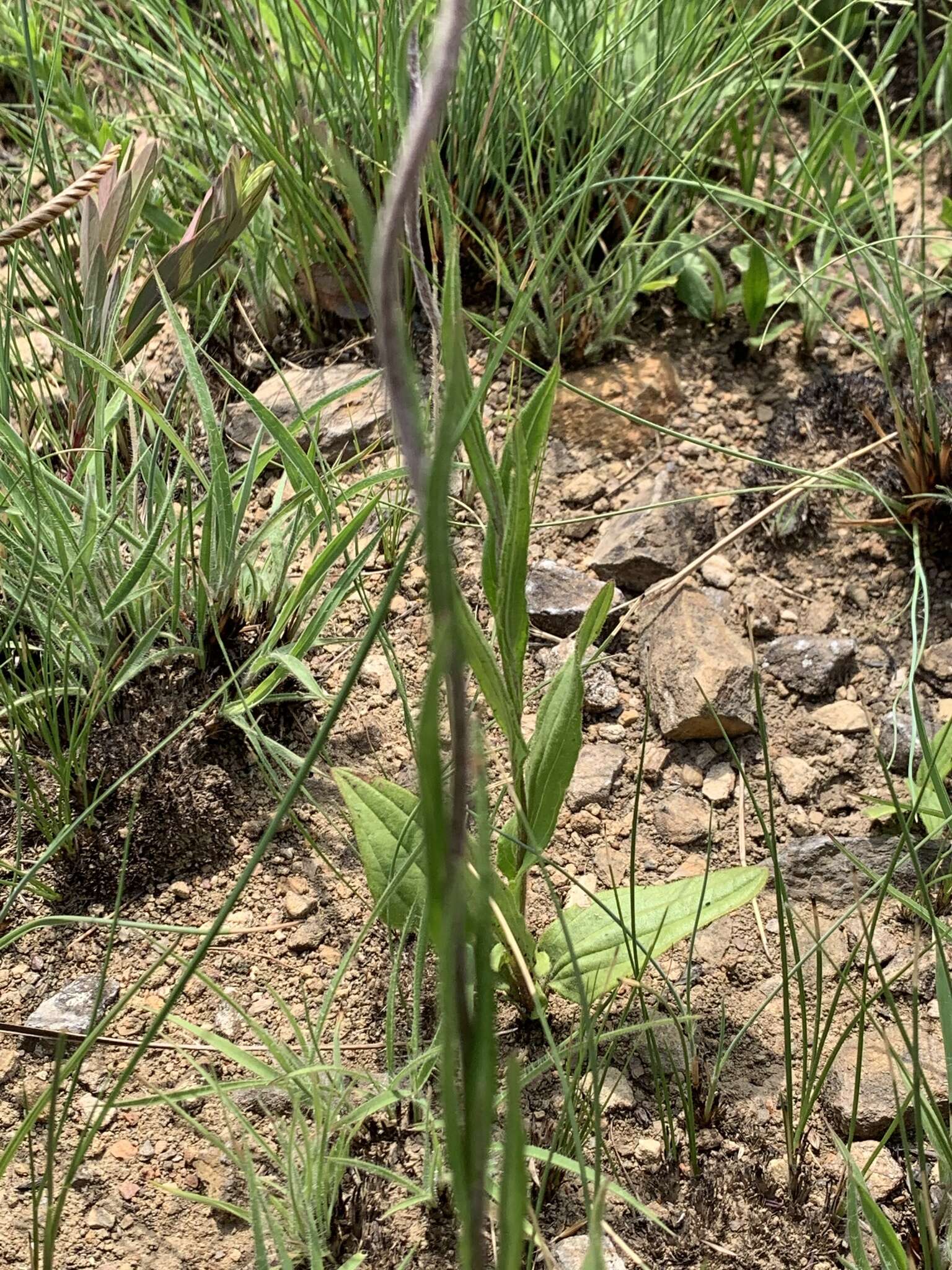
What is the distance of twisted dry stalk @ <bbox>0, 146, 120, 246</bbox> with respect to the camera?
95 centimetres

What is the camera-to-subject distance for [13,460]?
4.15 feet

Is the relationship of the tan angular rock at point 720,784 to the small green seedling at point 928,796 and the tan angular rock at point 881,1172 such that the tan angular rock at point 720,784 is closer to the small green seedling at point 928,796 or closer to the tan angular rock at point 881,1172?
the small green seedling at point 928,796

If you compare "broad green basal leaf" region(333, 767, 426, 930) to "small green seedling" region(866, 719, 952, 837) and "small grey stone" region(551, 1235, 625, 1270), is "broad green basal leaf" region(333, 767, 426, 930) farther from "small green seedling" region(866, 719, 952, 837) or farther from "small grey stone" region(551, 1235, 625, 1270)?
"small green seedling" region(866, 719, 952, 837)

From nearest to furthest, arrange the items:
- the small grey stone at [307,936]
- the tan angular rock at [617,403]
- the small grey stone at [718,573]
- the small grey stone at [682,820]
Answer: the small grey stone at [307,936] → the small grey stone at [682,820] → the small grey stone at [718,573] → the tan angular rock at [617,403]

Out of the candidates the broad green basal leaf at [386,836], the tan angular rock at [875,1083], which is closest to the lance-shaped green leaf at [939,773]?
the tan angular rock at [875,1083]

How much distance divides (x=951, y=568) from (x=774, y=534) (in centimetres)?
23

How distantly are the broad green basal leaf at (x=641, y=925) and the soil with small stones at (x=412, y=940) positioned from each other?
0.24 feet

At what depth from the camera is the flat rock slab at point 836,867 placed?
1219mm

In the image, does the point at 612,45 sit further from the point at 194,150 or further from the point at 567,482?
the point at 194,150

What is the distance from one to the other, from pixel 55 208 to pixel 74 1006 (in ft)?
2.40

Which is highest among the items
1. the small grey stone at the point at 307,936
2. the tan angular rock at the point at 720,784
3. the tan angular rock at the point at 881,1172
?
the tan angular rock at the point at 720,784

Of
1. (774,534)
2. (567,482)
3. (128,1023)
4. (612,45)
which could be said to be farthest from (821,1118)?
(612,45)

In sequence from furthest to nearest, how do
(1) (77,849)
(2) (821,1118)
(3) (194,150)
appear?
(3) (194,150) < (1) (77,849) < (2) (821,1118)

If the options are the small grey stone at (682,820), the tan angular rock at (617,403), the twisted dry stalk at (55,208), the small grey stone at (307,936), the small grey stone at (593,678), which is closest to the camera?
the twisted dry stalk at (55,208)
